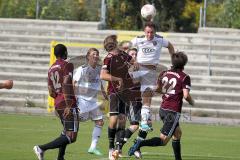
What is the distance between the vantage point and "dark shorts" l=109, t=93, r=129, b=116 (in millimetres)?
15773

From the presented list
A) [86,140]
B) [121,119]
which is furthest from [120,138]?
[86,140]

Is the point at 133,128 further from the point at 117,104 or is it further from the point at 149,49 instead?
the point at 149,49

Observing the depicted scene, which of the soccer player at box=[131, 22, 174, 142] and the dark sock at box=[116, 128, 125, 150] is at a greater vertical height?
the soccer player at box=[131, 22, 174, 142]

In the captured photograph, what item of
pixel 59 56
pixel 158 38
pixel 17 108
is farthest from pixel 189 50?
pixel 59 56

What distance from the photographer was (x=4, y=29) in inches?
1308

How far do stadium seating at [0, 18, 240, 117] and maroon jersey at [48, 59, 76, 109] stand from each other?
13.0m

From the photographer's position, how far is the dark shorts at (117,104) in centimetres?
1577

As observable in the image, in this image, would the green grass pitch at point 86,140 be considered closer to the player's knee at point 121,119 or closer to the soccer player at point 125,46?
the player's knee at point 121,119

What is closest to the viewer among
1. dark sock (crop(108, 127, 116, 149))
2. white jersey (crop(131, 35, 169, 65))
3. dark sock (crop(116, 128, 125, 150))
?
dark sock (crop(116, 128, 125, 150))

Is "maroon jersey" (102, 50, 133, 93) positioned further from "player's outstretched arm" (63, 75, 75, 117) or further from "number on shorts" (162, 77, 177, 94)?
"player's outstretched arm" (63, 75, 75, 117)

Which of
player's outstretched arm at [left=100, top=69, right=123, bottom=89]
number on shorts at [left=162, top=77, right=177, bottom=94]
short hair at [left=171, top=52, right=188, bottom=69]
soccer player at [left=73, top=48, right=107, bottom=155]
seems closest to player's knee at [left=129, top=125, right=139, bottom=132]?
soccer player at [left=73, top=48, right=107, bottom=155]

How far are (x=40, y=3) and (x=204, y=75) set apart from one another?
8.75 meters

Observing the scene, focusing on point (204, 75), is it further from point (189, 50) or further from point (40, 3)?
point (40, 3)

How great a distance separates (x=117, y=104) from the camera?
15.8m
